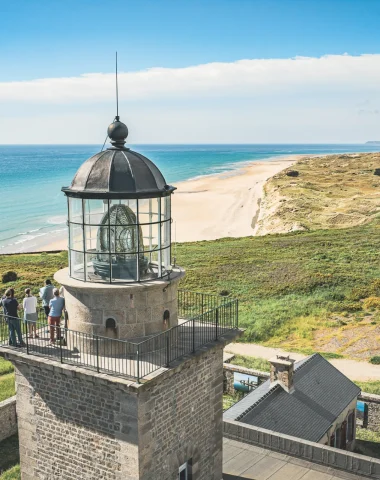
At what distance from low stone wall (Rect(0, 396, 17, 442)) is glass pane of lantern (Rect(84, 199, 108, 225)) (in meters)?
10.8

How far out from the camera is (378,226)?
52.7 m

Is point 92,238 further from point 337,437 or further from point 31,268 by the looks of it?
point 31,268

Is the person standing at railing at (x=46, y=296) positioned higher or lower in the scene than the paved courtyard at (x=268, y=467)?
higher

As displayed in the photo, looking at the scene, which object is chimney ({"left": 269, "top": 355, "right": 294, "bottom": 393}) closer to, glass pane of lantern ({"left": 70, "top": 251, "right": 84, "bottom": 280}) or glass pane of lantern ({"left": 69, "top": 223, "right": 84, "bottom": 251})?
glass pane of lantern ({"left": 70, "top": 251, "right": 84, "bottom": 280})

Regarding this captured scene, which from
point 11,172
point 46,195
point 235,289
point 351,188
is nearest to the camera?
point 235,289

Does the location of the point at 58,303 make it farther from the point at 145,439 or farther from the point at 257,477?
the point at 257,477

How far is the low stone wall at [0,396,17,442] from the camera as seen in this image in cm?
1820

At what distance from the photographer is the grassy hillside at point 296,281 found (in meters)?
28.3

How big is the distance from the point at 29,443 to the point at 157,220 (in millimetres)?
4709

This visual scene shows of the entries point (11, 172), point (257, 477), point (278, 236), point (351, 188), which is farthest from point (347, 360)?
point (11, 172)

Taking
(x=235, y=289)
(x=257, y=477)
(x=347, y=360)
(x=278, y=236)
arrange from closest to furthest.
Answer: (x=257, y=477), (x=347, y=360), (x=235, y=289), (x=278, y=236)

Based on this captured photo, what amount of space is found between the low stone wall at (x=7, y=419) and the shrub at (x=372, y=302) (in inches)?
801

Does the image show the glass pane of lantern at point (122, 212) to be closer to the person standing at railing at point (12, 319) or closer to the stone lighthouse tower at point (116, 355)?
the stone lighthouse tower at point (116, 355)

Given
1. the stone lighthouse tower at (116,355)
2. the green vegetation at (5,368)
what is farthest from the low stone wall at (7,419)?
the stone lighthouse tower at (116,355)
